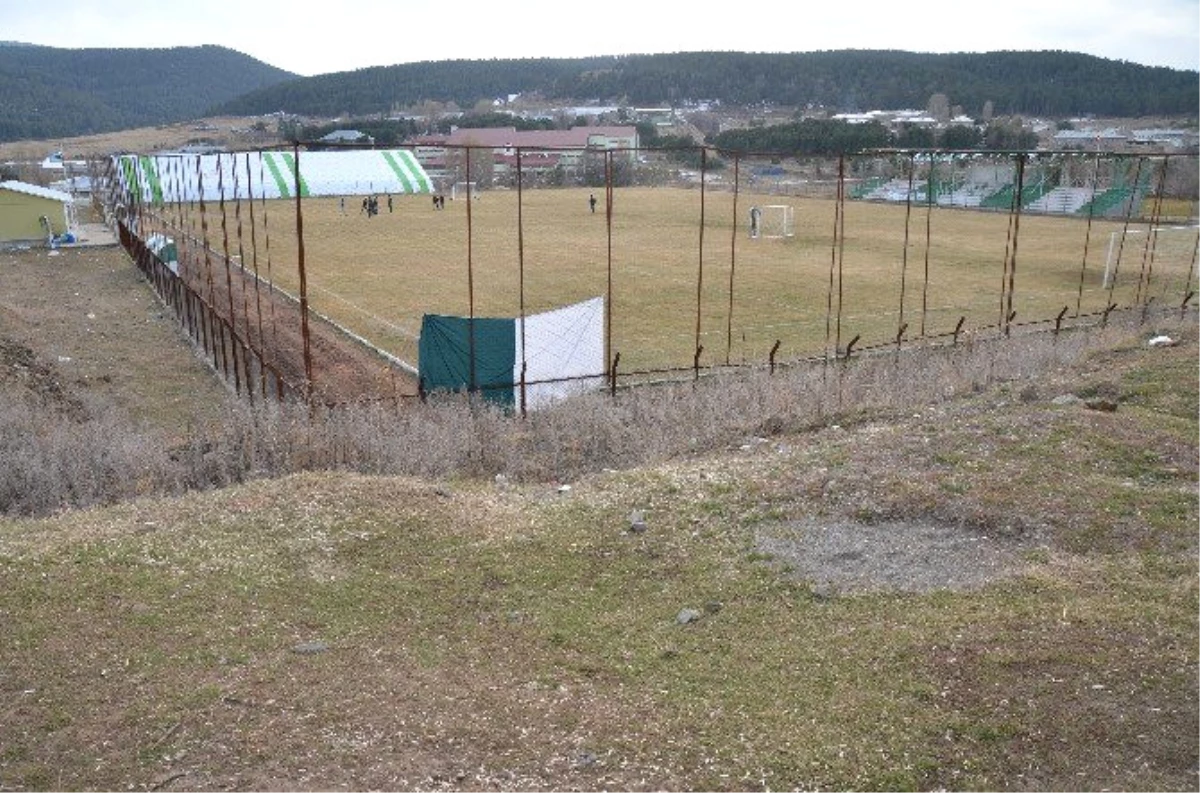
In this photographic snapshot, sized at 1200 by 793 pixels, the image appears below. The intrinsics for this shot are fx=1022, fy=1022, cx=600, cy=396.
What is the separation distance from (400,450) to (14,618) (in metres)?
5.56

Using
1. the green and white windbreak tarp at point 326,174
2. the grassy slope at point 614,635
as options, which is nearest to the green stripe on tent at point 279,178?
the green and white windbreak tarp at point 326,174

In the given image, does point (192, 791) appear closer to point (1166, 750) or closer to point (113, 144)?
point (1166, 750)

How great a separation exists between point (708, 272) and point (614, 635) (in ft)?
104

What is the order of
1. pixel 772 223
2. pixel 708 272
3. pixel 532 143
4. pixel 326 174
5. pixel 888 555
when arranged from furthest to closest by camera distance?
pixel 532 143, pixel 326 174, pixel 772 223, pixel 708 272, pixel 888 555

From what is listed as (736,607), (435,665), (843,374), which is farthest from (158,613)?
(843,374)

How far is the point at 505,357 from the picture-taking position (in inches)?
669

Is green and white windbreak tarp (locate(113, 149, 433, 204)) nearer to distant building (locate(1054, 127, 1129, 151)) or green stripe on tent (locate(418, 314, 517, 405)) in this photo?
green stripe on tent (locate(418, 314, 517, 405))

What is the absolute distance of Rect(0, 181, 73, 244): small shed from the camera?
48125 mm

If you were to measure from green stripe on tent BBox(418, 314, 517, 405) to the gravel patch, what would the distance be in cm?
847

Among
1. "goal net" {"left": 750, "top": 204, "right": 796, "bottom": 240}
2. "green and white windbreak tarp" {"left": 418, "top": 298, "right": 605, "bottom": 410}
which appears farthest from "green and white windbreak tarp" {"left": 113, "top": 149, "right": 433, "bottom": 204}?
"green and white windbreak tarp" {"left": 418, "top": 298, "right": 605, "bottom": 410}

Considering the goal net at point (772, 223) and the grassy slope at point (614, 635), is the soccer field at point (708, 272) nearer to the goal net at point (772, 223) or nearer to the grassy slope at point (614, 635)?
the goal net at point (772, 223)

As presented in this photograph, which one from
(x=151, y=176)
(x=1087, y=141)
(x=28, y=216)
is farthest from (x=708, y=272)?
(x=1087, y=141)

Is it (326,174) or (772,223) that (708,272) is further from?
(326,174)

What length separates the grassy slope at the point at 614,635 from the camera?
5.74 m
